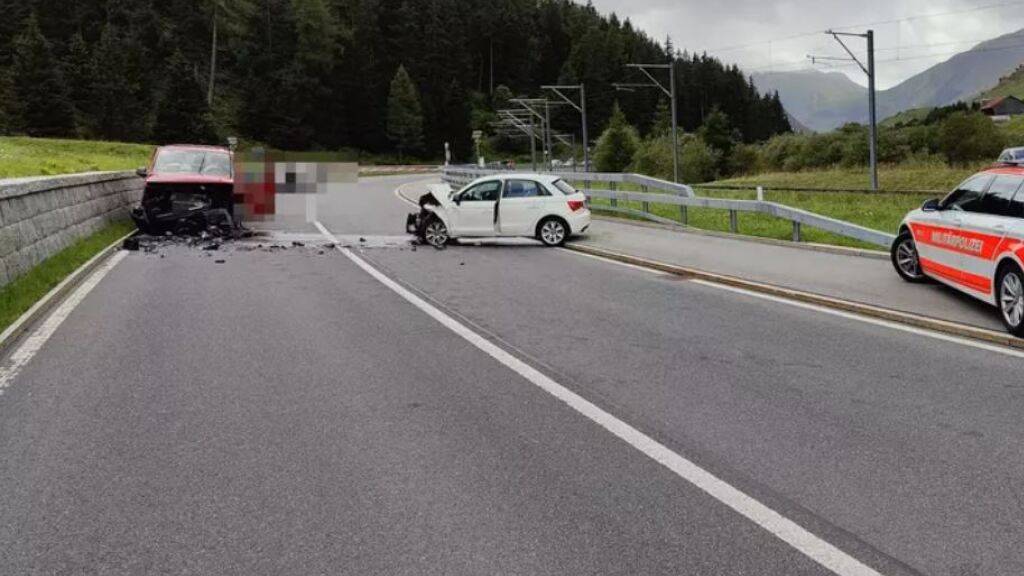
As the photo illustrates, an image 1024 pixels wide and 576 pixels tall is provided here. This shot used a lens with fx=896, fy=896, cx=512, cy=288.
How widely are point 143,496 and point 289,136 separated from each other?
10267cm

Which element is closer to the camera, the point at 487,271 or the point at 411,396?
the point at 411,396

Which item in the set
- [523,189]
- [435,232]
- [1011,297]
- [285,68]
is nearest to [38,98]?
[285,68]

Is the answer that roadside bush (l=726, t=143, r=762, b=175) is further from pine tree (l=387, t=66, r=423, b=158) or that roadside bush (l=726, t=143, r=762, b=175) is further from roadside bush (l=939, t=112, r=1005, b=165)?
pine tree (l=387, t=66, r=423, b=158)

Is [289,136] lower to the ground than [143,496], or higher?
higher

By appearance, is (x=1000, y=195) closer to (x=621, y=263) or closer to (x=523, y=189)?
(x=621, y=263)

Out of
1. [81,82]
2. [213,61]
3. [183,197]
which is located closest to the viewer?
[183,197]

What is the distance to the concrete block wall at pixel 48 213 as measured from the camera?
11.1 meters

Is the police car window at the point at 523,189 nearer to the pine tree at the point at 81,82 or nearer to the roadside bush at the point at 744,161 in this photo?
the pine tree at the point at 81,82

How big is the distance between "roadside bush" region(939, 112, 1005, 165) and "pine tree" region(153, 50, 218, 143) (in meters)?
64.7

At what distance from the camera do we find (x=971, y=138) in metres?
71.5

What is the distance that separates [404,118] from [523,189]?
94.1 m

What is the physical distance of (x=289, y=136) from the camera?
10269cm

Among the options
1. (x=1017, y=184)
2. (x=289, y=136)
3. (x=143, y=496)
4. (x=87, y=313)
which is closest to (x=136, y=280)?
(x=87, y=313)

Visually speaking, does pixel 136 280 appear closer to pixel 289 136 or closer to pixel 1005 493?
pixel 1005 493
